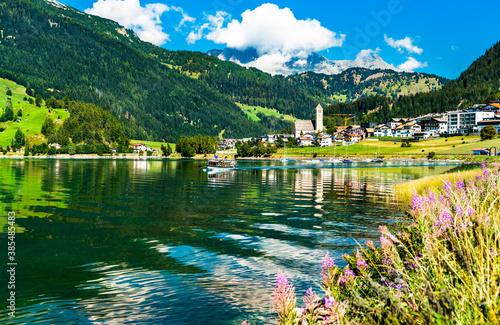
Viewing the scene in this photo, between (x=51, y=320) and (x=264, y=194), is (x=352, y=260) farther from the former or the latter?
(x=264, y=194)

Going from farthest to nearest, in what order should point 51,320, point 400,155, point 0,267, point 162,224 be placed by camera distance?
point 400,155 → point 162,224 → point 0,267 → point 51,320

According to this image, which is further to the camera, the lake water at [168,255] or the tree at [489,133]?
the tree at [489,133]

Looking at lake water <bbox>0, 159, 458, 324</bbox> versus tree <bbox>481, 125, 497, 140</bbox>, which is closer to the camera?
lake water <bbox>0, 159, 458, 324</bbox>

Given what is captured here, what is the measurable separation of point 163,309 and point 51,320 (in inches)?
123

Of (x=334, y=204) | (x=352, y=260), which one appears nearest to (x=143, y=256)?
(x=352, y=260)

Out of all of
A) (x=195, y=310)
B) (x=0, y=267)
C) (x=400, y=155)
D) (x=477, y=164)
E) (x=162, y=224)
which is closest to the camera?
(x=195, y=310)

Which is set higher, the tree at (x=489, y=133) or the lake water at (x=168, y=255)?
the tree at (x=489, y=133)

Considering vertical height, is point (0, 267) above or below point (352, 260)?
below

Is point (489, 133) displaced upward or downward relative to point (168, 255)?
upward

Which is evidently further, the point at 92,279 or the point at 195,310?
the point at 92,279

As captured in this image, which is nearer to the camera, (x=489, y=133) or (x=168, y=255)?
(x=168, y=255)

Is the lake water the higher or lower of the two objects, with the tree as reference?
lower

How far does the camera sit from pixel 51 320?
380 inches

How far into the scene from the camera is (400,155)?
169250mm
